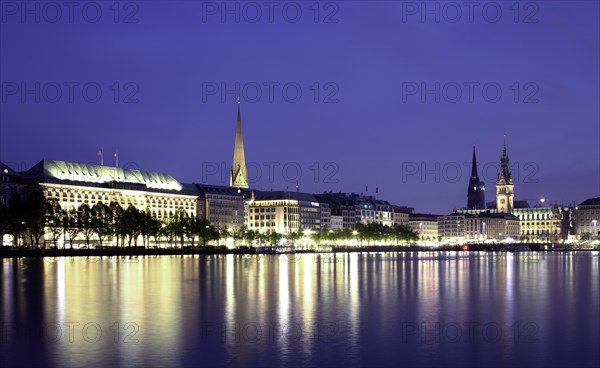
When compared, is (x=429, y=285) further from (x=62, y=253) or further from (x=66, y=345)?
(x=62, y=253)

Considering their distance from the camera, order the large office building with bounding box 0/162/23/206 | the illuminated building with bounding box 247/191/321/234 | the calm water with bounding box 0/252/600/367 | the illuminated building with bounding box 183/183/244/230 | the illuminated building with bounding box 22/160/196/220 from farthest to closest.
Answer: the illuminated building with bounding box 247/191/321/234 < the illuminated building with bounding box 183/183/244/230 < the illuminated building with bounding box 22/160/196/220 < the large office building with bounding box 0/162/23/206 < the calm water with bounding box 0/252/600/367

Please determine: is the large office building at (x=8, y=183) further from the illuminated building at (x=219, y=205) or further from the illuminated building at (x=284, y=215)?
the illuminated building at (x=284, y=215)

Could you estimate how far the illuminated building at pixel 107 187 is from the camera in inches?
5866

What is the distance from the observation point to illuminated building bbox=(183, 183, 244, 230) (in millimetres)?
189500

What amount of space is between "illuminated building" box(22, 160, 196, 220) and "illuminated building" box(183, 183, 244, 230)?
505cm

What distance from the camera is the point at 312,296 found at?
40.2m

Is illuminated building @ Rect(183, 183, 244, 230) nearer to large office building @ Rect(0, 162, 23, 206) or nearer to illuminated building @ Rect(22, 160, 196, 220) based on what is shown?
illuminated building @ Rect(22, 160, 196, 220)

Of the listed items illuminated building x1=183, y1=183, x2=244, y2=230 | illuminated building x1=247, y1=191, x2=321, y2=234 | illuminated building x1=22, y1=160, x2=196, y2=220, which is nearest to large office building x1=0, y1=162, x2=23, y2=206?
illuminated building x1=22, y1=160, x2=196, y2=220

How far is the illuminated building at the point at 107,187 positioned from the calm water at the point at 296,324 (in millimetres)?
98717

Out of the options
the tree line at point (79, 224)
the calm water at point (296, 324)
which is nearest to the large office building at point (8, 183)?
the tree line at point (79, 224)

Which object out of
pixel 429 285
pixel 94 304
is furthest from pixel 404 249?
pixel 94 304

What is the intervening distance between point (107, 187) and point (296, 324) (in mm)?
137063

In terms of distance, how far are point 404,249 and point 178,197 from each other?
2210 inches

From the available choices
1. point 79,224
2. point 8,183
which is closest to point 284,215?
point 8,183
